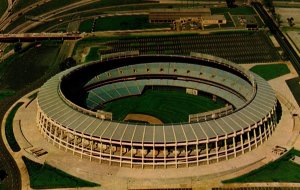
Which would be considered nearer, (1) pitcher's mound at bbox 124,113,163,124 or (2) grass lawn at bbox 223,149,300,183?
(2) grass lawn at bbox 223,149,300,183

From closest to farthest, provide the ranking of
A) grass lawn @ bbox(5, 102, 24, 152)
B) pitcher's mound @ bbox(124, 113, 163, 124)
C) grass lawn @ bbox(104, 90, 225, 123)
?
1. grass lawn @ bbox(5, 102, 24, 152)
2. pitcher's mound @ bbox(124, 113, 163, 124)
3. grass lawn @ bbox(104, 90, 225, 123)

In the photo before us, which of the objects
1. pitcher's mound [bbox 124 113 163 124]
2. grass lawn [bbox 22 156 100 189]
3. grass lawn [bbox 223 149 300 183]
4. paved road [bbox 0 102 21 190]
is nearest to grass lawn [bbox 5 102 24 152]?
paved road [bbox 0 102 21 190]

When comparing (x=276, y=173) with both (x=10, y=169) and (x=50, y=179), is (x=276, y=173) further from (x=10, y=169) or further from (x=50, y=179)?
(x=10, y=169)

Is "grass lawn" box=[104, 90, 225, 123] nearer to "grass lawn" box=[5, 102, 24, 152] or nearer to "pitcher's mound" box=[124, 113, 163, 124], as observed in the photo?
"pitcher's mound" box=[124, 113, 163, 124]

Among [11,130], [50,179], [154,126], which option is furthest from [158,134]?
[11,130]

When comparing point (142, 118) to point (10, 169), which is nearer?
point (10, 169)

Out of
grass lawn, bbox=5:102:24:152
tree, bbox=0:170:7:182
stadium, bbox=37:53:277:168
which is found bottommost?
tree, bbox=0:170:7:182
